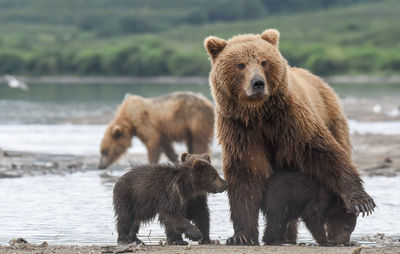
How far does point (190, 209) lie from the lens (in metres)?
6.50

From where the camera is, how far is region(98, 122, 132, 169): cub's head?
1285 cm

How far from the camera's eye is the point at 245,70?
5.84 m

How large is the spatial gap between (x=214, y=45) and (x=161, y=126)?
6.71m

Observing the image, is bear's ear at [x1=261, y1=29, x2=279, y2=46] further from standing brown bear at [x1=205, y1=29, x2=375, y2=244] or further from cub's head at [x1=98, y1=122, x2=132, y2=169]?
cub's head at [x1=98, y1=122, x2=132, y2=169]

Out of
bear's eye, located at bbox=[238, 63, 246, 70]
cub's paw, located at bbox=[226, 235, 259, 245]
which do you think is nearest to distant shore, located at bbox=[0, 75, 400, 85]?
cub's paw, located at bbox=[226, 235, 259, 245]

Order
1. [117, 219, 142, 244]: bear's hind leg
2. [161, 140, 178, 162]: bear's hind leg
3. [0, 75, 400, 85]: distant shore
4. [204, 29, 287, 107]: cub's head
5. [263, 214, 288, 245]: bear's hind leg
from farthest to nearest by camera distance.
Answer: [0, 75, 400, 85]: distant shore → [161, 140, 178, 162]: bear's hind leg → [117, 219, 142, 244]: bear's hind leg → [263, 214, 288, 245]: bear's hind leg → [204, 29, 287, 107]: cub's head

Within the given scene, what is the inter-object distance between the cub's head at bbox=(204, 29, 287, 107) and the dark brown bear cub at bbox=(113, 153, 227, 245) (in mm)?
650

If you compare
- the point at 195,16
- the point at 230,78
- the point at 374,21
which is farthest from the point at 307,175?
the point at 195,16

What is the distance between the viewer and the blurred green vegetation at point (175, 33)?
72.7 m

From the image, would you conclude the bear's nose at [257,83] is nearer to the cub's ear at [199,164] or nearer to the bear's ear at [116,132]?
the cub's ear at [199,164]

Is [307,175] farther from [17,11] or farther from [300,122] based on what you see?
[17,11]

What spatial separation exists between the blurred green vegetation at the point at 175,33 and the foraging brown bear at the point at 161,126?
53.8m

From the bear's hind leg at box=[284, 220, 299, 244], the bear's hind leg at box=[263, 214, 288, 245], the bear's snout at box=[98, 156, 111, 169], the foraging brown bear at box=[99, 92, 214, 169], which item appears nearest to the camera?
the bear's hind leg at box=[263, 214, 288, 245]

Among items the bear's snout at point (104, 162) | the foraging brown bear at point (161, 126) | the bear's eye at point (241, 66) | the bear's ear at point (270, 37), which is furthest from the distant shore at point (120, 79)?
the bear's eye at point (241, 66)
